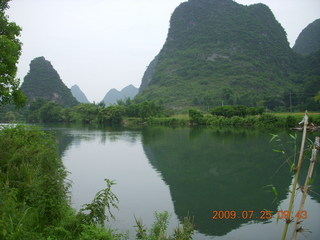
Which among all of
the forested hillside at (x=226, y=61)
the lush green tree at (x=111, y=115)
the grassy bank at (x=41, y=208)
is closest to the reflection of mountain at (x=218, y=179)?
the grassy bank at (x=41, y=208)

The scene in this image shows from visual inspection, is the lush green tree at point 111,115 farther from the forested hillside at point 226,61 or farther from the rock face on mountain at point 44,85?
the rock face on mountain at point 44,85

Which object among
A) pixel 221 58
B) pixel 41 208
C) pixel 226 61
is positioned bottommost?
pixel 41 208

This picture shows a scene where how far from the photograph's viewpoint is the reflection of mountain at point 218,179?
28.8ft

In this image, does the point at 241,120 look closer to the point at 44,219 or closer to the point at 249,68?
the point at 44,219

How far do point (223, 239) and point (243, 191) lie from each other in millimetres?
4434

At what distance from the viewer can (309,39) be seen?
150375 millimetres

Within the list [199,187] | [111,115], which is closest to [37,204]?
[199,187]

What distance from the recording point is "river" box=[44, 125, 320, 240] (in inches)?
300

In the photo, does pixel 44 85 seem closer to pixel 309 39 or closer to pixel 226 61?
pixel 226 61

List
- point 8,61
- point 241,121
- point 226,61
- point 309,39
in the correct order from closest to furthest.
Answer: point 8,61
point 241,121
point 226,61
point 309,39

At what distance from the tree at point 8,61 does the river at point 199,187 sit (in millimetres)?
1945

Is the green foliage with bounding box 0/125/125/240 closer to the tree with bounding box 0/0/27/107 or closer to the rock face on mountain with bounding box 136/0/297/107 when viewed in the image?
the tree with bounding box 0/0/27/107

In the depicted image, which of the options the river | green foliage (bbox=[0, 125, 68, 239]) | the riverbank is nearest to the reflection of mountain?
the river

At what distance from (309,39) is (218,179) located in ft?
544
